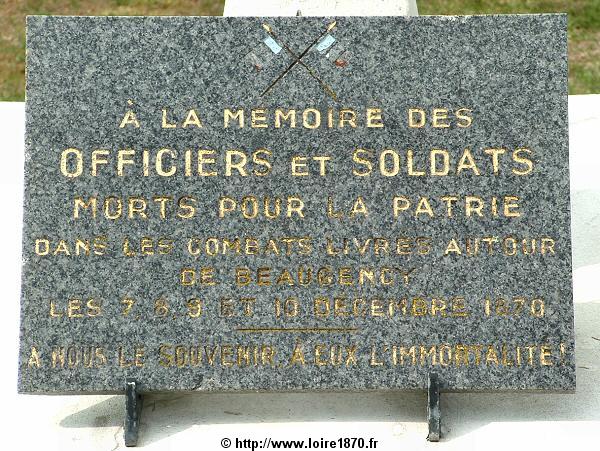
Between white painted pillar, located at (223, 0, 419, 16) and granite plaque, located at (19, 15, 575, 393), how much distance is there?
0.77 metres

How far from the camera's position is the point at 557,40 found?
5.42 meters

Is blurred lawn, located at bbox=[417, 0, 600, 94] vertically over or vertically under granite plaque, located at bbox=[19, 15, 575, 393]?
over

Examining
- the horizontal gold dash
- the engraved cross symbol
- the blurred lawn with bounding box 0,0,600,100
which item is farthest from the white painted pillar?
the blurred lawn with bounding box 0,0,600,100

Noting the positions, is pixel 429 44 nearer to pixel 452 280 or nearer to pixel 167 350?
pixel 452 280

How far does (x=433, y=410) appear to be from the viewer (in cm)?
515

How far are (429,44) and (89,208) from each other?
171 cm

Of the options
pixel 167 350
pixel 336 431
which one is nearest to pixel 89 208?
pixel 167 350

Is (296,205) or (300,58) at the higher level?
(300,58)

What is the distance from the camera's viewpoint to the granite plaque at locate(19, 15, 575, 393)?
5.22 meters

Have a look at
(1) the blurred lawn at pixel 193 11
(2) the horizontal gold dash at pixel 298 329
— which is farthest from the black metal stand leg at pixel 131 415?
(1) the blurred lawn at pixel 193 11

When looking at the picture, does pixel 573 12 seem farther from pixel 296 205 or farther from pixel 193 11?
pixel 296 205

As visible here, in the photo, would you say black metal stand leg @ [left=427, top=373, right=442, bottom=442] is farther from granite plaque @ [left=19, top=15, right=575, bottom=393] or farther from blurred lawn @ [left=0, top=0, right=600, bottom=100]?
blurred lawn @ [left=0, top=0, right=600, bottom=100]

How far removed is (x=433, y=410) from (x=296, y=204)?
3.59 ft

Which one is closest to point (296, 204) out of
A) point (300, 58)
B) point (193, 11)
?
point (300, 58)
